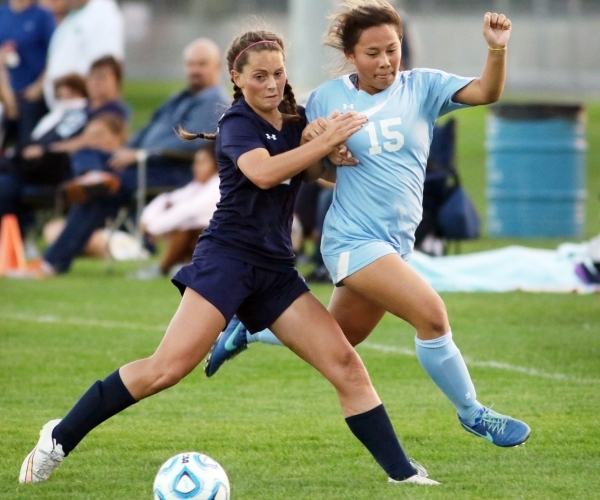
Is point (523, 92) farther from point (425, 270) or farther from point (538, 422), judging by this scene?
point (538, 422)

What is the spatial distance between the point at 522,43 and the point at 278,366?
2627 centimetres

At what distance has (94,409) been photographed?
194 inches

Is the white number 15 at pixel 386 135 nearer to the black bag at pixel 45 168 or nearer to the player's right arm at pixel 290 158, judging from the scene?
the player's right arm at pixel 290 158

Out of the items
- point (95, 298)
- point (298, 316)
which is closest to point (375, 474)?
point (298, 316)

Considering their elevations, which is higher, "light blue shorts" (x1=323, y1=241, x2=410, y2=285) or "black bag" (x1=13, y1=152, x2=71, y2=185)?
"light blue shorts" (x1=323, y1=241, x2=410, y2=285)

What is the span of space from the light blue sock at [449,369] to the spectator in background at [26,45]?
10695mm

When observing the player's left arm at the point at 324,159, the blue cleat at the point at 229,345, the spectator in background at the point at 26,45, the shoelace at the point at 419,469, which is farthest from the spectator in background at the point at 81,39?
the shoelace at the point at 419,469

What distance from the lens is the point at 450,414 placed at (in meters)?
6.39

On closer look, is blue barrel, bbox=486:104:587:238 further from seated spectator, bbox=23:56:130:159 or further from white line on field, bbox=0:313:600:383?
white line on field, bbox=0:313:600:383

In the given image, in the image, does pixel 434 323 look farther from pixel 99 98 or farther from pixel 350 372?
pixel 99 98

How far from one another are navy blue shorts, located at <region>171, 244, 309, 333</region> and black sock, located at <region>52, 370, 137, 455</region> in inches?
18.4

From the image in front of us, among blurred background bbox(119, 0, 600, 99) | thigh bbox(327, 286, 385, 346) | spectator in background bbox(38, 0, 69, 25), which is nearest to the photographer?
thigh bbox(327, 286, 385, 346)

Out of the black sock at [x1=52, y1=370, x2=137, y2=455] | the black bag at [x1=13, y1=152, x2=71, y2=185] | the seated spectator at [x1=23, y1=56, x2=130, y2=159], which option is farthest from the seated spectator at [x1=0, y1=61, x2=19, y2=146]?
the black sock at [x1=52, y1=370, x2=137, y2=455]

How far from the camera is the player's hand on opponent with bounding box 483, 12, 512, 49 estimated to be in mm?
4973
